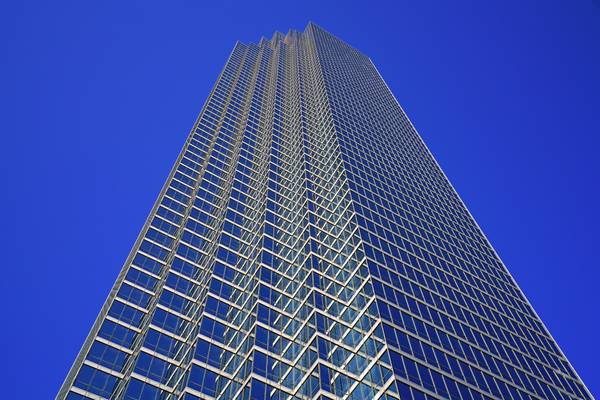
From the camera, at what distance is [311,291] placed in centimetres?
→ 6462

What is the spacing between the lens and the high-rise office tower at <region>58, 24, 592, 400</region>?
54.2 metres

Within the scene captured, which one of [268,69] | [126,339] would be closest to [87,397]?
[126,339]

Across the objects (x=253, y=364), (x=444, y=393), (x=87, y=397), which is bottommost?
(x=87, y=397)

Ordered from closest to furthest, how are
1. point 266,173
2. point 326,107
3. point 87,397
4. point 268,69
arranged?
point 87,397, point 266,173, point 326,107, point 268,69

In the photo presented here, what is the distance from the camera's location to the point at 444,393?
53.2 metres

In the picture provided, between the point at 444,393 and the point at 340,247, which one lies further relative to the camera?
the point at 340,247

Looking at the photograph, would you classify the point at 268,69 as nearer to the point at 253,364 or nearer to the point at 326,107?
the point at 326,107

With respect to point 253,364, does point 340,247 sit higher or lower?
higher

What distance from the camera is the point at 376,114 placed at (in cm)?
13238

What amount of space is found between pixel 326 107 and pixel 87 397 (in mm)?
79379

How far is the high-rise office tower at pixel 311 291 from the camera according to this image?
5416cm

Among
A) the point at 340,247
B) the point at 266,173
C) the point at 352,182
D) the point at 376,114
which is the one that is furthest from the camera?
the point at 376,114

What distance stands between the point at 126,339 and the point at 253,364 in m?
14.1

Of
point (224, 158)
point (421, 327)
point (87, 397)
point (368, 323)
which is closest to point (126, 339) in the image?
point (87, 397)
